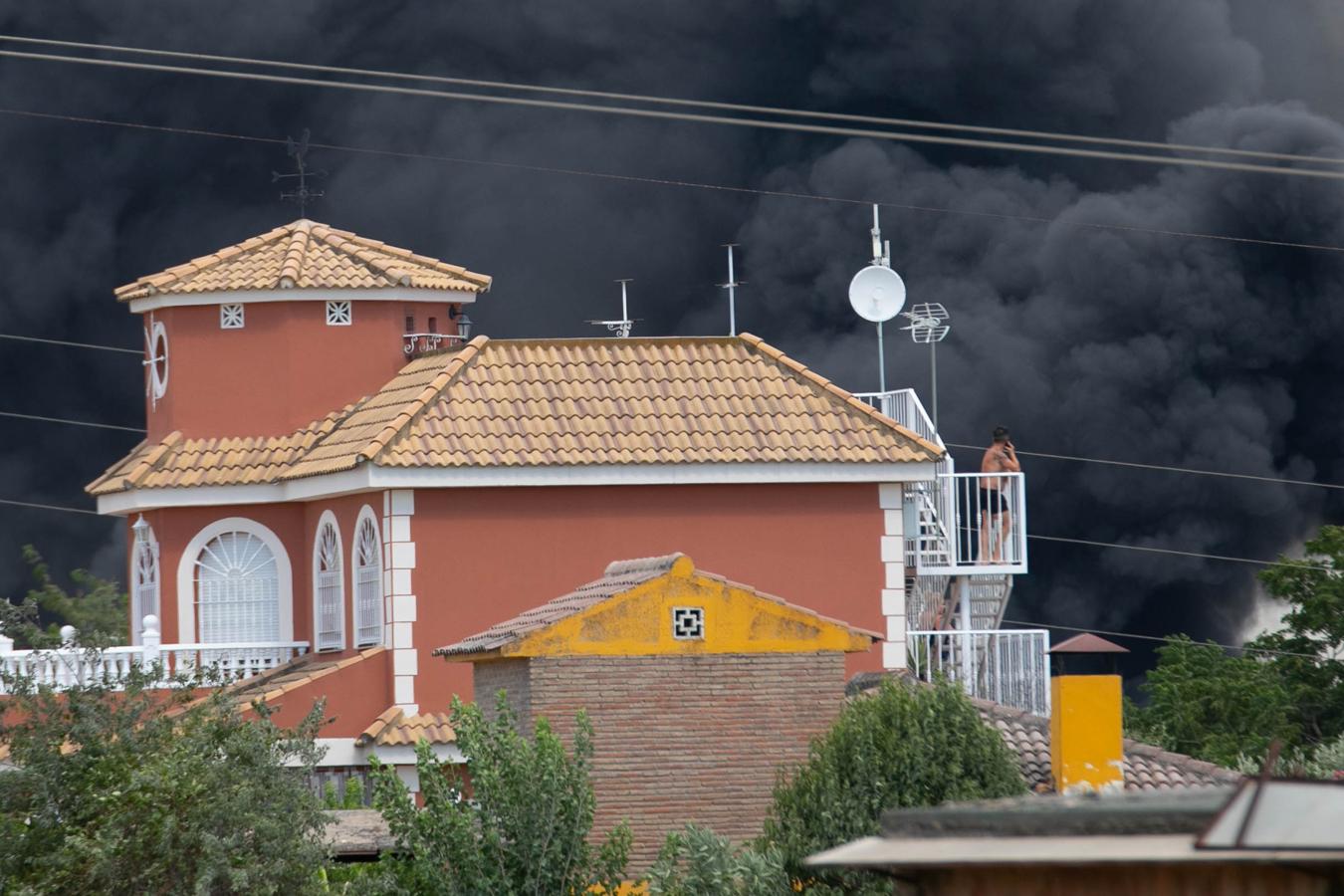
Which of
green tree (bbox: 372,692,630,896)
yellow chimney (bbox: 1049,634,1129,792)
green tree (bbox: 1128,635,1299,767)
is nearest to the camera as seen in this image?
green tree (bbox: 372,692,630,896)

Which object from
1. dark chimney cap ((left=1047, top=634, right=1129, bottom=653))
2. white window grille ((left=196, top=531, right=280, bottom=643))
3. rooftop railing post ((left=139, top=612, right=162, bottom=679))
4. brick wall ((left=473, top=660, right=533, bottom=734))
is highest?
white window grille ((left=196, top=531, right=280, bottom=643))

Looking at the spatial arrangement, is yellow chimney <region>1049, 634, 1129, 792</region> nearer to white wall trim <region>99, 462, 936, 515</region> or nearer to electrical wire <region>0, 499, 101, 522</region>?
white wall trim <region>99, 462, 936, 515</region>

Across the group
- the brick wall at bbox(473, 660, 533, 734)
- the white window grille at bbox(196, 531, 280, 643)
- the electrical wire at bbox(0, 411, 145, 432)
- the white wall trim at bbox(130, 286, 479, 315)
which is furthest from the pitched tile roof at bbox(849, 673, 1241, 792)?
the electrical wire at bbox(0, 411, 145, 432)

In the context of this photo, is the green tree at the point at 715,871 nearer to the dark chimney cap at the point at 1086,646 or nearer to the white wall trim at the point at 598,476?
the white wall trim at the point at 598,476

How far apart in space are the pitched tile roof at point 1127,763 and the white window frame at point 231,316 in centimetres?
1342

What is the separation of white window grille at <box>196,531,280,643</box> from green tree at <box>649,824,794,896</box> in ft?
42.9

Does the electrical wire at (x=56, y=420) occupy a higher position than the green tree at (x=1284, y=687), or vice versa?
the electrical wire at (x=56, y=420)

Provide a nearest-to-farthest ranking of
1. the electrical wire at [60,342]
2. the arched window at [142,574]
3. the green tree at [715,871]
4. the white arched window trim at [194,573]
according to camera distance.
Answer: the green tree at [715,871]
the white arched window trim at [194,573]
the arched window at [142,574]
the electrical wire at [60,342]

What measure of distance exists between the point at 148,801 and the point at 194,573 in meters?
13.7

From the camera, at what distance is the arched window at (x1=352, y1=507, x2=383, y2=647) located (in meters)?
30.5

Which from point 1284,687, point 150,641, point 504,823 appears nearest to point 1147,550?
point 1284,687

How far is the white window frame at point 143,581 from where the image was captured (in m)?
33.7

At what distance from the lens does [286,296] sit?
33.5m

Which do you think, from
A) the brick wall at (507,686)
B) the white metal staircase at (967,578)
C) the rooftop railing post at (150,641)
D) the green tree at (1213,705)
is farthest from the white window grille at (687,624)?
the green tree at (1213,705)
